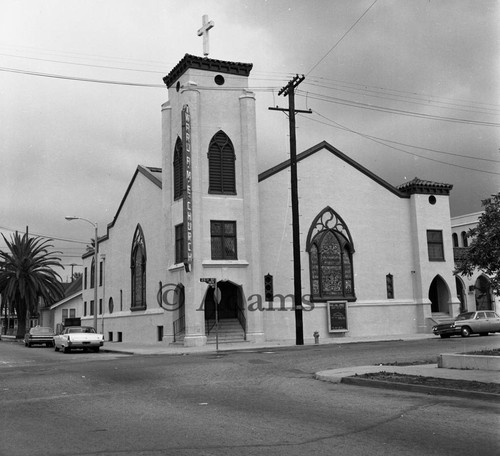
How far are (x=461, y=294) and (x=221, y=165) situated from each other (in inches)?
776

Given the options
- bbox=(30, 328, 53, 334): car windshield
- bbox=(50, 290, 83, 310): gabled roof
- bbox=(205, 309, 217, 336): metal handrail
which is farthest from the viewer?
bbox=(50, 290, 83, 310): gabled roof

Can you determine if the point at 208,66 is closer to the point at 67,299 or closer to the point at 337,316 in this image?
the point at 337,316

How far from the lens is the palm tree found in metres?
51.6

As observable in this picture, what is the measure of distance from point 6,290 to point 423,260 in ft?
112

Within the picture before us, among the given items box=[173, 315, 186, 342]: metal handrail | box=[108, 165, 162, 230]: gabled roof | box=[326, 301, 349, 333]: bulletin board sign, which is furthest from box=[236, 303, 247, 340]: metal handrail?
box=[108, 165, 162, 230]: gabled roof

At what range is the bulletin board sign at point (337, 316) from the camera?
1383 inches

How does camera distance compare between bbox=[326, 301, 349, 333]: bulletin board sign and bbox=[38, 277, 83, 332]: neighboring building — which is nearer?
bbox=[326, 301, 349, 333]: bulletin board sign

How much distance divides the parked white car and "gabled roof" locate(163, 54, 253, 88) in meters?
14.6

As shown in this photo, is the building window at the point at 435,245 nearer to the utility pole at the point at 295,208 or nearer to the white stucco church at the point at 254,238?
the white stucco church at the point at 254,238

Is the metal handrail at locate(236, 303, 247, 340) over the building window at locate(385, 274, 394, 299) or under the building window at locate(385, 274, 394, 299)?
under

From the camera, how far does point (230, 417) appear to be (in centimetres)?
984

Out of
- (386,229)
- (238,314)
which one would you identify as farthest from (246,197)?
(386,229)

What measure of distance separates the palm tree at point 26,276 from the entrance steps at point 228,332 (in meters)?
25.1

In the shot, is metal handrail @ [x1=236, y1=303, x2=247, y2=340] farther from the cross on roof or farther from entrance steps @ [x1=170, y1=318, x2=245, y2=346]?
the cross on roof
